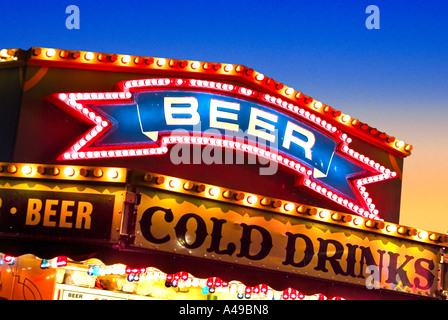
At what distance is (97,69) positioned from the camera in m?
12.4

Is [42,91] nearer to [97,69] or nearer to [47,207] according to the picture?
[97,69]

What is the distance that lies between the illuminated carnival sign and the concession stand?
0.08ft

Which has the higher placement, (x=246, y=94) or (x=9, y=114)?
(x=246, y=94)

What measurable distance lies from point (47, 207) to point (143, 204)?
1.34m

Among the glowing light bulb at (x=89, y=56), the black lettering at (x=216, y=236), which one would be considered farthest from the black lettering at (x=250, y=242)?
the glowing light bulb at (x=89, y=56)

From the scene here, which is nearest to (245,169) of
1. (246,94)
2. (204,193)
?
(246,94)

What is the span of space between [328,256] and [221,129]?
9.36ft

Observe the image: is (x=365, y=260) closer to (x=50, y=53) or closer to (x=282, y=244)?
(x=282, y=244)

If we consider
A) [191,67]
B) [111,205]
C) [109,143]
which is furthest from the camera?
[191,67]

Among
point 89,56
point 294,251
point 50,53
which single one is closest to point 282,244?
point 294,251

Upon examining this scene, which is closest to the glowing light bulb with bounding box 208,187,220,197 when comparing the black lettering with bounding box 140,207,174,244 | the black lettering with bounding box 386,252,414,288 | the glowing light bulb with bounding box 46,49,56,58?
the black lettering with bounding box 140,207,174,244

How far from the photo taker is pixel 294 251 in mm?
11562

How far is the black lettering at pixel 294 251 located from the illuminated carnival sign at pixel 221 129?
181 centimetres

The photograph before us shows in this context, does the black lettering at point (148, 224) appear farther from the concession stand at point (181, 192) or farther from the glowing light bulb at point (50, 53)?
the glowing light bulb at point (50, 53)
